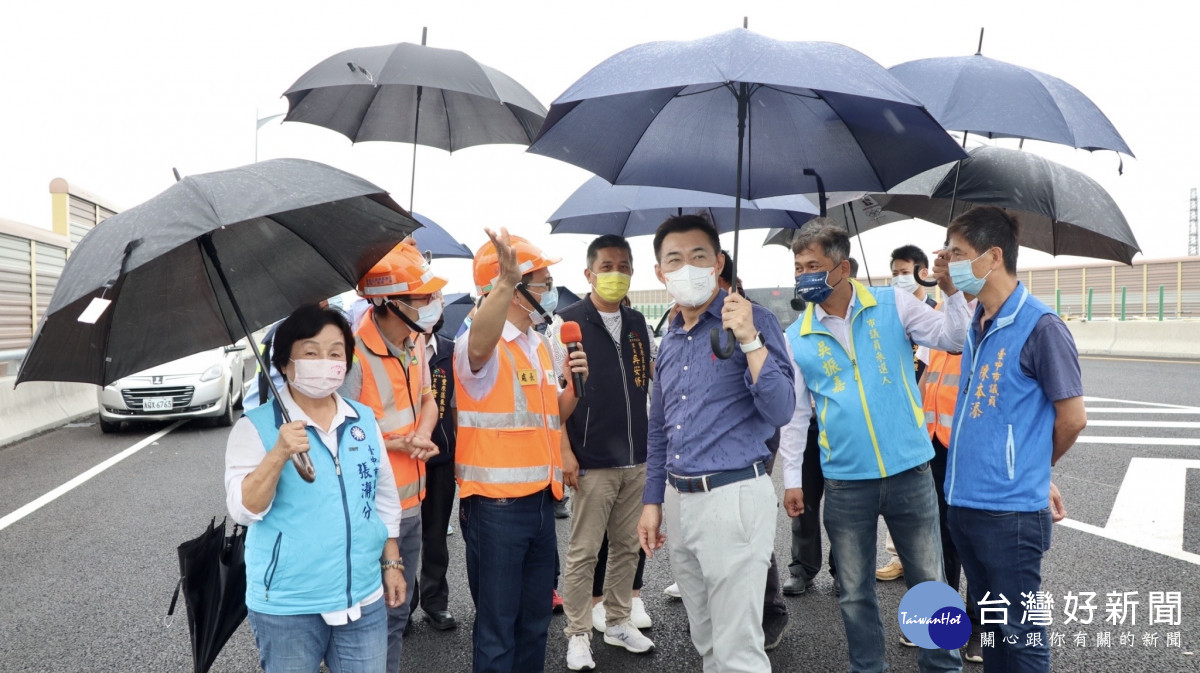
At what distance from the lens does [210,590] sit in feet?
9.14

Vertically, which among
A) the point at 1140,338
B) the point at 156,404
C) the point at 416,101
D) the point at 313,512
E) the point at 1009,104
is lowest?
the point at 156,404

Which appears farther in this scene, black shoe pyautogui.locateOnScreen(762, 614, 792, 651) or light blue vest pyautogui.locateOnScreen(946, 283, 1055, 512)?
black shoe pyautogui.locateOnScreen(762, 614, 792, 651)

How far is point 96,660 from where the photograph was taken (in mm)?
4016

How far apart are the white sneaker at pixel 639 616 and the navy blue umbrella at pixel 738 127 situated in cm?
209

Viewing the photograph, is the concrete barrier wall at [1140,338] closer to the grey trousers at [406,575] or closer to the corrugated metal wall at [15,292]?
the grey trousers at [406,575]

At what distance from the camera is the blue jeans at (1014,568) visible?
2998mm

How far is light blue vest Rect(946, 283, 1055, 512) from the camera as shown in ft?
9.92

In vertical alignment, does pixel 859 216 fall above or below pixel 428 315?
above

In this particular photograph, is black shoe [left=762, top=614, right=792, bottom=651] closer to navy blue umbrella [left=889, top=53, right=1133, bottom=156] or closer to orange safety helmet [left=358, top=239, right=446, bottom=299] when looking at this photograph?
orange safety helmet [left=358, top=239, right=446, bottom=299]

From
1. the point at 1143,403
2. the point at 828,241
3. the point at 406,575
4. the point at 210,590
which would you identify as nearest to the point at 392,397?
the point at 406,575

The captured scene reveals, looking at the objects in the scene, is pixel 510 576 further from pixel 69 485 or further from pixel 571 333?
pixel 69 485

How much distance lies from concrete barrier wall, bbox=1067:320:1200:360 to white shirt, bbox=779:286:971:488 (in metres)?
17.4

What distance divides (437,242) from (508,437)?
13.0 feet

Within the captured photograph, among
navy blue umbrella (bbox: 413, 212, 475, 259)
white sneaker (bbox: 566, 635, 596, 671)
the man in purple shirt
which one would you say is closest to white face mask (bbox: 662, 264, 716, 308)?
the man in purple shirt
